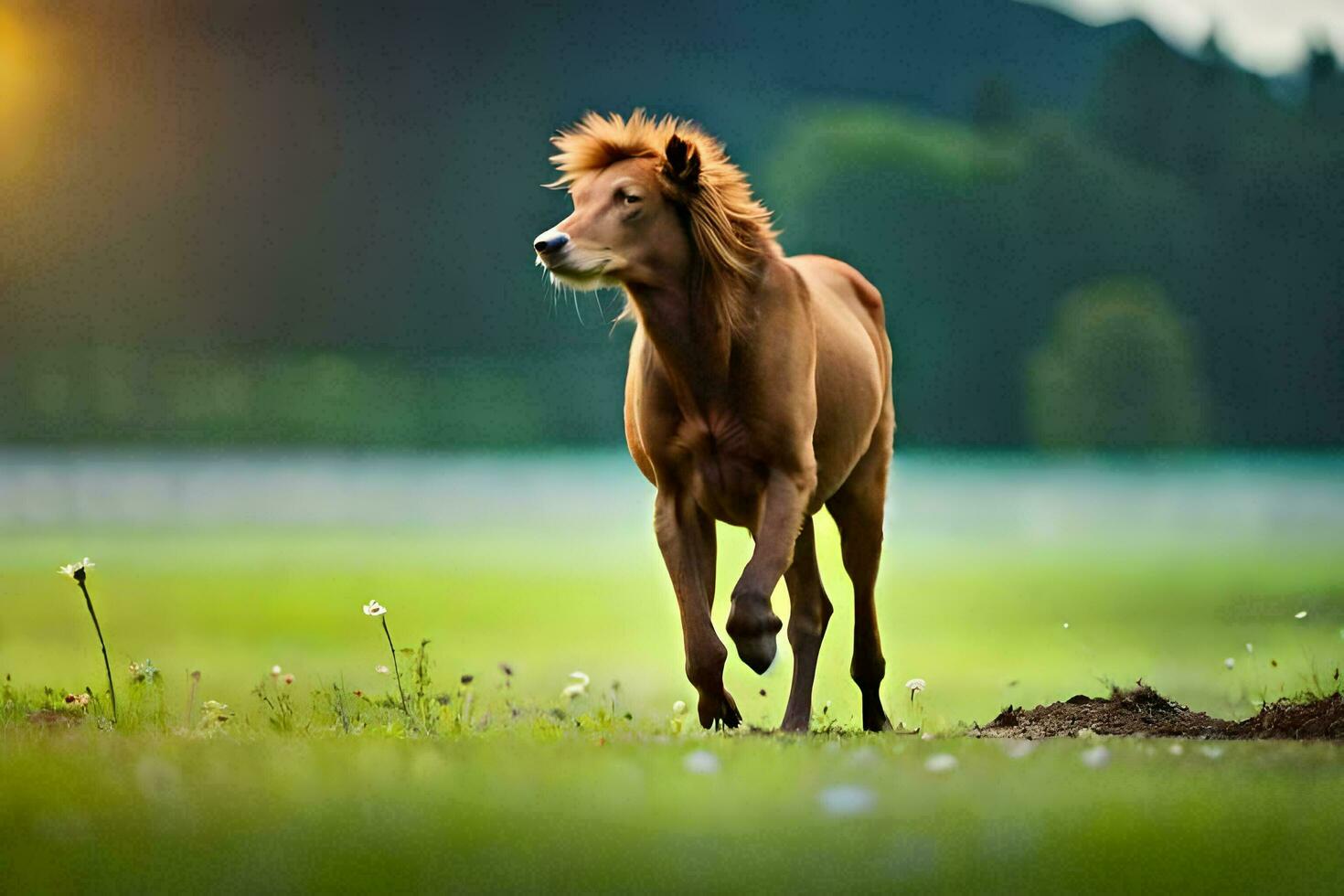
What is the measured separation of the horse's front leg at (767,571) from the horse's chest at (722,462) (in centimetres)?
9

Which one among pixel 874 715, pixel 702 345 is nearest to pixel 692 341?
pixel 702 345

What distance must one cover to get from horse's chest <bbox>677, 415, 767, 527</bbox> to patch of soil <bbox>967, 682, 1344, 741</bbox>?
1.66 m

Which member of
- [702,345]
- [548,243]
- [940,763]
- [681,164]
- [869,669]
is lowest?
[940,763]

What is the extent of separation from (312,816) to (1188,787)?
99.6 inches

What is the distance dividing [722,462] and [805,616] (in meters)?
1.20

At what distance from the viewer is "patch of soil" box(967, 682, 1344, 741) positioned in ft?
24.2

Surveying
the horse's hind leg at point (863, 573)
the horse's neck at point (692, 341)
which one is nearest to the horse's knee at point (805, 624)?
the horse's hind leg at point (863, 573)

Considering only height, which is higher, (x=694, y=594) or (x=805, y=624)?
(x=694, y=594)

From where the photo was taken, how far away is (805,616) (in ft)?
26.4

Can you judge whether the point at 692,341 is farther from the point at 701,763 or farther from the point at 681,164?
the point at 701,763

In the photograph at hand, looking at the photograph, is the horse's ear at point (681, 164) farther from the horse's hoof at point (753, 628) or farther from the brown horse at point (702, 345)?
the horse's hoof at point (753, 628)

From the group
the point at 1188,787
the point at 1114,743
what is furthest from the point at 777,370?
the point at 1188,787

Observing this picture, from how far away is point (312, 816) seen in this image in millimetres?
4719

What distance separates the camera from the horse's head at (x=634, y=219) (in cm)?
687
